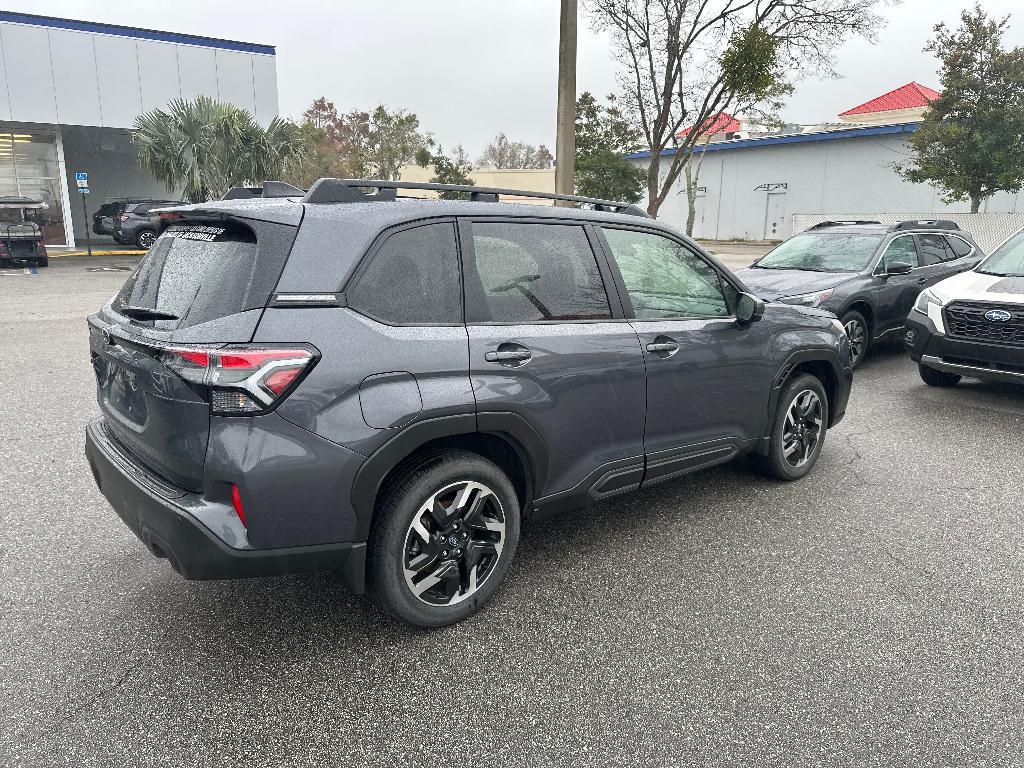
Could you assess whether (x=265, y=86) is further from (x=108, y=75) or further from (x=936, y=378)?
(x=936, y=378)

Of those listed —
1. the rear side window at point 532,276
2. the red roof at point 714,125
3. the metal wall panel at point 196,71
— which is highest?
the metal wall panel at point 196,71

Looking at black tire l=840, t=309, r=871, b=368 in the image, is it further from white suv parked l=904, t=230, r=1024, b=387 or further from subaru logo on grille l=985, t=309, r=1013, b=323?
subaru logo on grille l=985, t=309, r=1013, b=323

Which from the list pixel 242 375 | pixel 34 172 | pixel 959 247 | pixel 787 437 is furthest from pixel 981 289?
pixel 34 172

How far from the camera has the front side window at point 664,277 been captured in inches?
144

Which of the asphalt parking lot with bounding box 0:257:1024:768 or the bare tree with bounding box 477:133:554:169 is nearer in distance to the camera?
the asphalt parking lot with bounding box 0:257:1024:768

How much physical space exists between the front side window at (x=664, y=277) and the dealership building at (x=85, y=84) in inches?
944

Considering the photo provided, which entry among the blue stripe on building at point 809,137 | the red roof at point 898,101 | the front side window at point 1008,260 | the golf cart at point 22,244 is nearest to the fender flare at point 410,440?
the front side window at point 1008,260

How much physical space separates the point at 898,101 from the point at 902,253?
45.8 meters

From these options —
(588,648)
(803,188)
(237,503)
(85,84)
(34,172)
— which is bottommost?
(588,648)

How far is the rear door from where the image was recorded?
301cm

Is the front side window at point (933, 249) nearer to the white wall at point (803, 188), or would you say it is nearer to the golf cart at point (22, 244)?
the golf cart at point (22, 244)

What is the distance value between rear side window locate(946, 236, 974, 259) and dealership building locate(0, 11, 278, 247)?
23448 mm

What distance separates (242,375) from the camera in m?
2.43

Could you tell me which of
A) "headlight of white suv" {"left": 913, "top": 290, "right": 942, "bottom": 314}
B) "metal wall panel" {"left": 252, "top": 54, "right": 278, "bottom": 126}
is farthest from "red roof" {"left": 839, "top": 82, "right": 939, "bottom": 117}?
"headlight of white suv" {"left": 913, "top": 290, "right": 942, "bottom": 314}
